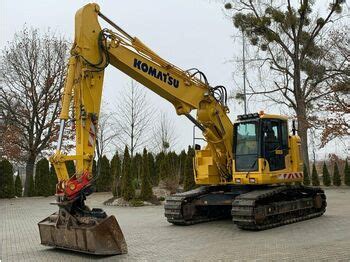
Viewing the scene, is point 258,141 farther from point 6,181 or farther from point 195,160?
point 6,181

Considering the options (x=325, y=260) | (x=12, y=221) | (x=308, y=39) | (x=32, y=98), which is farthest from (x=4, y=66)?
(x=325, y=260)

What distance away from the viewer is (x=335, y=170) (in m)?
28.8

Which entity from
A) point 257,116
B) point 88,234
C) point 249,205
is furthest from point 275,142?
point 88,234

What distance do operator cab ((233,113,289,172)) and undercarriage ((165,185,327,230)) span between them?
73 cm

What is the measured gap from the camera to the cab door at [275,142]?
39.4 ft

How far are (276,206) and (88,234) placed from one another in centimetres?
543

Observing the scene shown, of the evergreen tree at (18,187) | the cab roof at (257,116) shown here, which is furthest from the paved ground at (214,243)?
the evergreen tree at (18,187)

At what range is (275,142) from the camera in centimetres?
1233

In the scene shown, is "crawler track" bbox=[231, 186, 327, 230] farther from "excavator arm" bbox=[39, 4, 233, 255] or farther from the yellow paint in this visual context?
"excavator arm" bbox=[39, 4, 233, 255]

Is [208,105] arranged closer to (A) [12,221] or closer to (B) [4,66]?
(A) [12,221]

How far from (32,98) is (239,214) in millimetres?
21960

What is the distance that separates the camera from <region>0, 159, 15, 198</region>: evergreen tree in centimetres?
2741

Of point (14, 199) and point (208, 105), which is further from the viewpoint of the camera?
point (14, 199)

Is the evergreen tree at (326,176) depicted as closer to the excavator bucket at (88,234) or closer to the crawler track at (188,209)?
the crawler track at (188,209)
